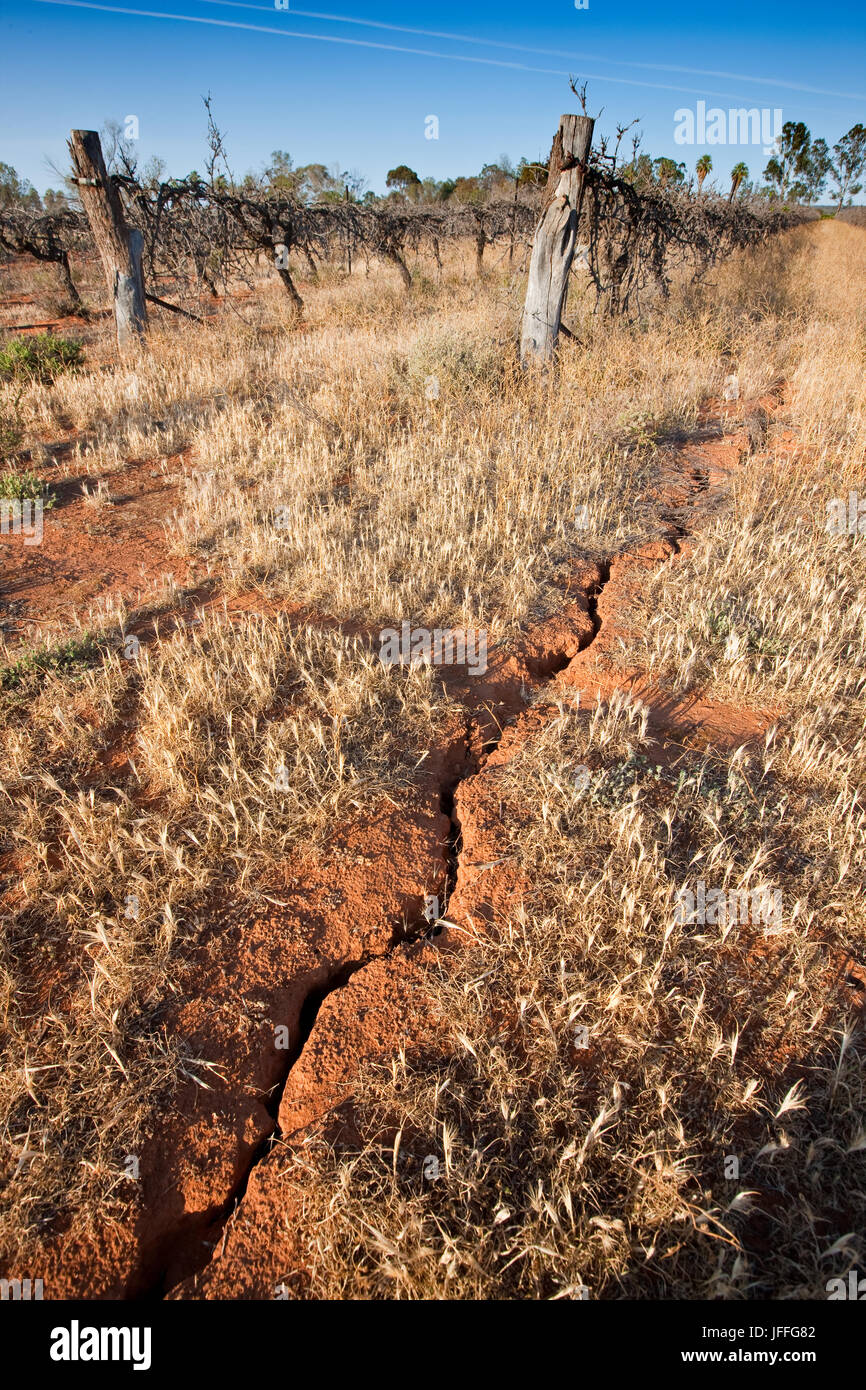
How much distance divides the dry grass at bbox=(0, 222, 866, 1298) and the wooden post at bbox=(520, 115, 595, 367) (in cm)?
280

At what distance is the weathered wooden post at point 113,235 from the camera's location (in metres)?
8.52

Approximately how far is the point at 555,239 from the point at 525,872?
25.3 ft

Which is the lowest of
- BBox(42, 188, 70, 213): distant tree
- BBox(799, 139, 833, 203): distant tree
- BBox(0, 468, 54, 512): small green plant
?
BBox(0, 468, 54, 512): small green plant

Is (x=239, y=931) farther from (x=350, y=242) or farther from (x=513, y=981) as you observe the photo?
(x=350, y=242)

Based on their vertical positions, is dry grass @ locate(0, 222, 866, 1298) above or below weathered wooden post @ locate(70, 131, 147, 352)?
below

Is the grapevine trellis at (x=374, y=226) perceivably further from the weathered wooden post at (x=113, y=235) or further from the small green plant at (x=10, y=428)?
the small green plant at (x=10, y=428)

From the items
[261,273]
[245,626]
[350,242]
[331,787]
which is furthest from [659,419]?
[261,273]

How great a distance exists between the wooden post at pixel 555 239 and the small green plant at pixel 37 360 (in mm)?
6183

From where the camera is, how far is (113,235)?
361 inches

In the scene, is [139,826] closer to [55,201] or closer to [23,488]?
[23,488]

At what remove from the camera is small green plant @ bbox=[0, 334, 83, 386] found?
8.52 meters

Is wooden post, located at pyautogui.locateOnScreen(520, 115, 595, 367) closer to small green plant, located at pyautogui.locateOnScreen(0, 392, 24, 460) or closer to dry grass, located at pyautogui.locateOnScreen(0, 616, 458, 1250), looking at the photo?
small green plant, located at pyautogui.locateOnScreen(0, 392, 24, 460)

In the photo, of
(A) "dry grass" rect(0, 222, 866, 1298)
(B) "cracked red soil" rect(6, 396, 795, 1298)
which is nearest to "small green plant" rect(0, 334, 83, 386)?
(A) "dry grass" rect(0, 222, 866, 1298)

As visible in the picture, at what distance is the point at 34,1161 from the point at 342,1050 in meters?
0.89
